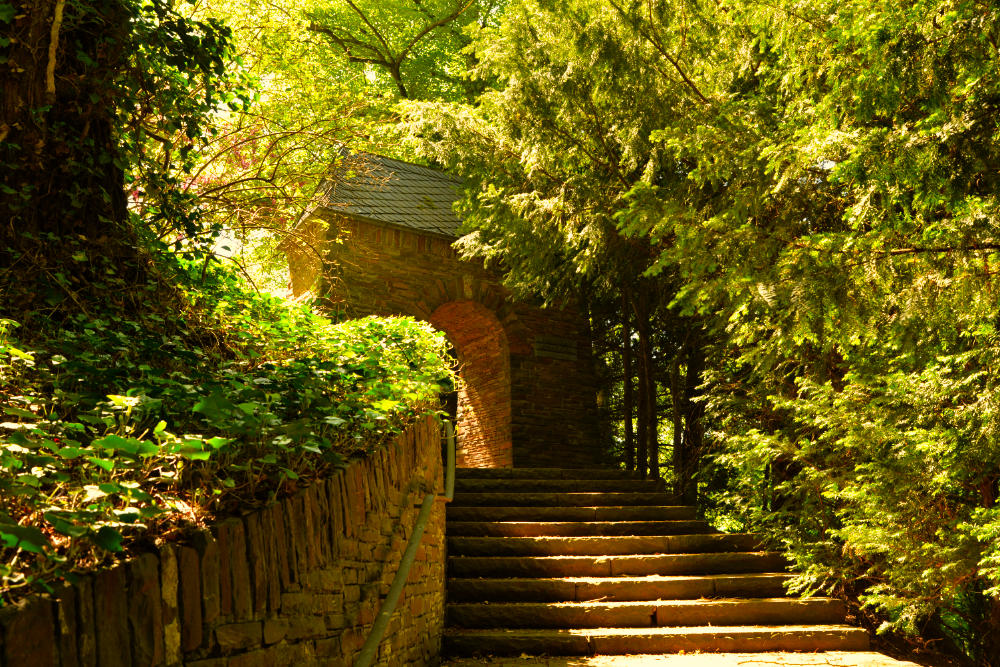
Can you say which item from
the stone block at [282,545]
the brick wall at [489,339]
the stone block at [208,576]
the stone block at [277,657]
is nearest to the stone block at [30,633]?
the stone block at [208,576]

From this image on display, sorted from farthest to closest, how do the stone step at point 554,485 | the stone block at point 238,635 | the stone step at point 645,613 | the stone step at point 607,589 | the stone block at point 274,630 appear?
the stone step at point 554,485, the stone step at point 607,589, the stone step at point 645,613, the stone block at point 274,630, the stone block at point 238,635

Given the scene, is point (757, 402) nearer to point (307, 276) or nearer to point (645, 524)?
point (645, 524)

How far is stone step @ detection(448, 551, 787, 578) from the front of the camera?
5.74 meters

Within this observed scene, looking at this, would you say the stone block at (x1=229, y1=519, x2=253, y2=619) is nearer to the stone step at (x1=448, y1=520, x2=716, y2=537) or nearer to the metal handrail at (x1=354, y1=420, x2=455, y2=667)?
the metal handrail at (x1=354, y1=420, x2=455, y2=667)

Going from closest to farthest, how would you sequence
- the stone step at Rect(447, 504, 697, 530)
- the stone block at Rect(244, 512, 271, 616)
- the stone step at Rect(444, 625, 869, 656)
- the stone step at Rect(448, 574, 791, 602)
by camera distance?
the stone block at Rect(244, 512, 271, 616), the stone step at Rect(444, 625, 869, 656), the stone step at Rect(448, 574, 791, 602), the stone step at Rect(447, 504, 697, 530)

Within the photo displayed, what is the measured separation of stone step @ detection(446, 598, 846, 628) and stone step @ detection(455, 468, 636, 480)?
2.37 m

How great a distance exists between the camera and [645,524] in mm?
6531

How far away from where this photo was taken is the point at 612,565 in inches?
228

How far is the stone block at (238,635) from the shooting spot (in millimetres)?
2025

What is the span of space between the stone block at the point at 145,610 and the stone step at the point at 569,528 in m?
4.60

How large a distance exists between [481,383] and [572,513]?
505cm

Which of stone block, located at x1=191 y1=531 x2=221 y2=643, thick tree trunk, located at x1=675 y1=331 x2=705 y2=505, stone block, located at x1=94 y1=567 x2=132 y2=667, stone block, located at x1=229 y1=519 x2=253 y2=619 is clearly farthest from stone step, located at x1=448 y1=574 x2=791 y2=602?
stone block, located at x1=94 y1=567 x2=132 y2=667

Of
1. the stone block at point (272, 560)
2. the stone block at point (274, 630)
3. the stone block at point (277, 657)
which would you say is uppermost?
the stone block at point (272, 560)

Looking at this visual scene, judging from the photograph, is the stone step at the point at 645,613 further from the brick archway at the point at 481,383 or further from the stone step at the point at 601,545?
the brick archway at the point at 481,383
